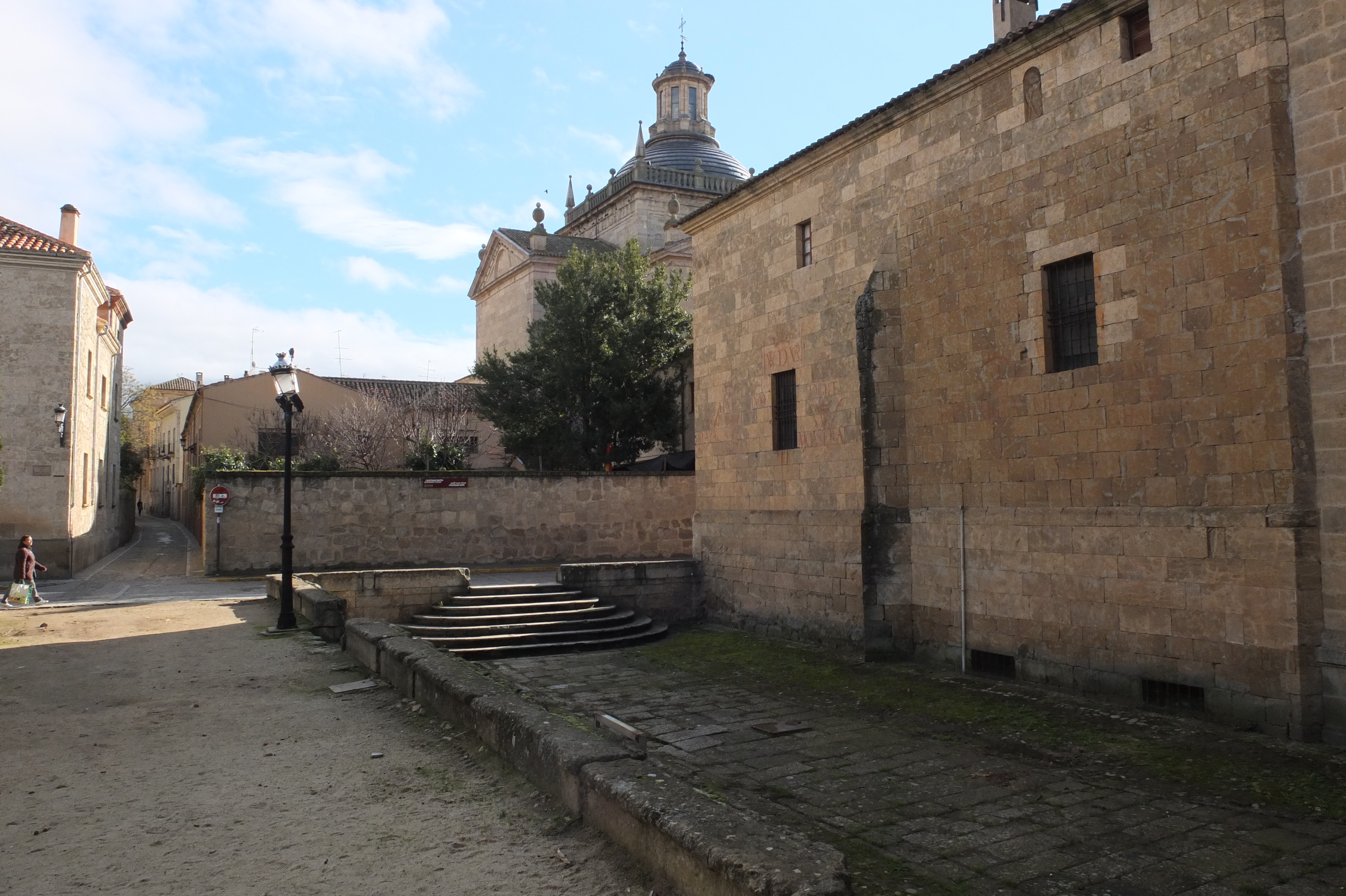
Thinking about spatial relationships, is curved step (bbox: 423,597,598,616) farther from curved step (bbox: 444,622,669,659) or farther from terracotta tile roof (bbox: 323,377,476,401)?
terracotta tile roof (bbox: 323,377,476,401)

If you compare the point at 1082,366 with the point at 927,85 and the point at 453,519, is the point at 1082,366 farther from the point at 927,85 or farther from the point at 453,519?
the point at 453,519

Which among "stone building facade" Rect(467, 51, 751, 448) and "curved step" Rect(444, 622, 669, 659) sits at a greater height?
"stone building facade" Rect(467, 51, 751, 448)

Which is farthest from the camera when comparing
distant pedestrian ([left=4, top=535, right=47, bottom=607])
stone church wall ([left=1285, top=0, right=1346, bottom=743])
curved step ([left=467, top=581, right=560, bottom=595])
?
distant pedestrian ([left=4, top=535, right=47, bottom=607])

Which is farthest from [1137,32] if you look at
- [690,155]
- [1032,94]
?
[690,155]

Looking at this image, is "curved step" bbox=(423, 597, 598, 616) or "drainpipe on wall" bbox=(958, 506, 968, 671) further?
"curved step" bbox=(423, 597, 598, 616)

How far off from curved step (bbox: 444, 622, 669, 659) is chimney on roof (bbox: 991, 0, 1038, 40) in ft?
34.2

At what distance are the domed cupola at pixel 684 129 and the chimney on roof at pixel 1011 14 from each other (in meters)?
31.2

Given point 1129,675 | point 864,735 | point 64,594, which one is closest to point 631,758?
point 864,735

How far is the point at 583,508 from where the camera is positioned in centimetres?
2214

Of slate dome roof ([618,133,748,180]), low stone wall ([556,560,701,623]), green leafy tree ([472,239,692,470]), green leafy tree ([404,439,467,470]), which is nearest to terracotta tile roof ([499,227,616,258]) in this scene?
slate dome roof ([618,133,748,180])

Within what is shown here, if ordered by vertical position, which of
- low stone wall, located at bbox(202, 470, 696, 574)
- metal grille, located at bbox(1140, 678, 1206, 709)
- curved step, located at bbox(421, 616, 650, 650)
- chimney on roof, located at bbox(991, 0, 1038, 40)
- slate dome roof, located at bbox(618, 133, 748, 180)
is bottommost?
curved step, located at bbox(421, 616, 650, 650)

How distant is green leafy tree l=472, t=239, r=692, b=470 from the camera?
27.0 metres

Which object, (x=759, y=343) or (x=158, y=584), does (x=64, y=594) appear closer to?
(x=158, y=584)

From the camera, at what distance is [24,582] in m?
16.1
